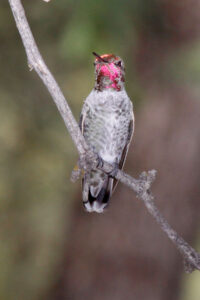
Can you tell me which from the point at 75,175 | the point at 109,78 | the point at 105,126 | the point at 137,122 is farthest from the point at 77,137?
the point at 137,122

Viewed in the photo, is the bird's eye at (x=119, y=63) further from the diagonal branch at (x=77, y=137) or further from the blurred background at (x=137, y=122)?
the blurred background at (x=137, y=122)

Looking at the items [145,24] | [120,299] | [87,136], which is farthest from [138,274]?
[145,24]

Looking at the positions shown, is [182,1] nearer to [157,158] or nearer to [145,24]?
[145,24]

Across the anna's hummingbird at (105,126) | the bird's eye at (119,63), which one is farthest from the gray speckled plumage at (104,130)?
the bird's eye at (119,63)

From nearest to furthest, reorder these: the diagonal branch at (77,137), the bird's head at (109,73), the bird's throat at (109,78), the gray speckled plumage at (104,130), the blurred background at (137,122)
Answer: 1. the diagonal branch at (77,137)
2. the bird's head at (109,73)
3. the bird's throat at (109,78)
4. the gray speckled plumage at (104,130)
5. the blurred background at (137,122)

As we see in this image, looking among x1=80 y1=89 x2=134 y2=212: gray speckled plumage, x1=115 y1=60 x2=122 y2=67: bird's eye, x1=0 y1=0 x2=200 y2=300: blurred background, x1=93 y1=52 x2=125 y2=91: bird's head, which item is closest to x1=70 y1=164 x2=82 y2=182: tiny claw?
x1=93 y1=52 x2=125 y2=91: bird's head

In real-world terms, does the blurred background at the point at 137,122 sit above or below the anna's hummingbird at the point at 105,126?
above
